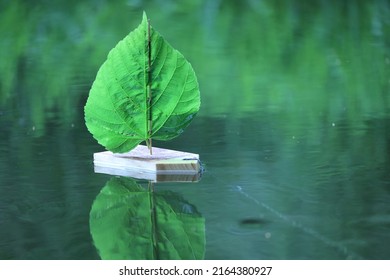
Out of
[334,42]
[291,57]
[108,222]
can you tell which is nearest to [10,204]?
[108,222]

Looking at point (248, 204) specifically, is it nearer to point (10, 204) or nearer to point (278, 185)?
point (278, 185)

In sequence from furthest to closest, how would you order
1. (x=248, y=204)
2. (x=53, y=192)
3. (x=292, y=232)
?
(x=53, y=192)
(x=248, y=204)
(x=292, y=232)

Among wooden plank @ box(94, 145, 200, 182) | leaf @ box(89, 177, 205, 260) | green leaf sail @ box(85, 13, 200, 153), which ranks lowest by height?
leaf @ box(89, 177, 205, 260)

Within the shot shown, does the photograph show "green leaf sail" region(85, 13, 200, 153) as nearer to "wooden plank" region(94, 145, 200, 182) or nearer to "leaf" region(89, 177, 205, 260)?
"wooden plank" region(94, 145, 200, 182)

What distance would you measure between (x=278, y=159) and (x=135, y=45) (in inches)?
30.1

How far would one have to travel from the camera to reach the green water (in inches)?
113

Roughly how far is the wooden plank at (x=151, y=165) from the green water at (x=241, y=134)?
76 millimetres

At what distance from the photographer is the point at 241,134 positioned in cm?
449

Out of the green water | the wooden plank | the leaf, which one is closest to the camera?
the leaf

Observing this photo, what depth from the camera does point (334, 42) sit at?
27.8 ft

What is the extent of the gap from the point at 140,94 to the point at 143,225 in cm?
83

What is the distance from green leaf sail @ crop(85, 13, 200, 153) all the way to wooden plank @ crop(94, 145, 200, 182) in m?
0.05

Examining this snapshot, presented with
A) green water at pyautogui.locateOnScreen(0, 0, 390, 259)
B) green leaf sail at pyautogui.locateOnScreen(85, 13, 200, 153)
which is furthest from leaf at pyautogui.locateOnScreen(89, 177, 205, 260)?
green leaf sail at pyautogui.locateOnScreen(85, 13, 200, 153)

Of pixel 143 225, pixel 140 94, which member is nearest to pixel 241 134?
pixel 140 94
